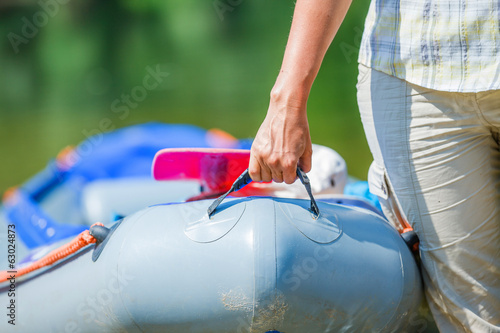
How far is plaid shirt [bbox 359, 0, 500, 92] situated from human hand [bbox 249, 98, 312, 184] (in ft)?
0.59

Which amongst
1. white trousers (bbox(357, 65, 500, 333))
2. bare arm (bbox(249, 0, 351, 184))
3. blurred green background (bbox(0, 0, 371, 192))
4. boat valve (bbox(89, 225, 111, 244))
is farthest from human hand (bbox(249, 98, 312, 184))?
blurred green background (bbox(0, 0, 371, 192))

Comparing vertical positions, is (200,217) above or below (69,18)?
below

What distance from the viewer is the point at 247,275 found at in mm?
857

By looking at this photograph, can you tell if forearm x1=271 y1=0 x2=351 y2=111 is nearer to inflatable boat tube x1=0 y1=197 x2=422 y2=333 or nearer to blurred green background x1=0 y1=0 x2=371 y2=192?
inflatable boat tube x1=0 y1=197 x2=422 y2=333

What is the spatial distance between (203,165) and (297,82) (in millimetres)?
343

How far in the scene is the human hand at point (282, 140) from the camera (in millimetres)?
859

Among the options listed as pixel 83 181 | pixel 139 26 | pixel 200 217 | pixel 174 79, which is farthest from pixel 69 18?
pixel 200 217

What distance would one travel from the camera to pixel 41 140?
184 inches

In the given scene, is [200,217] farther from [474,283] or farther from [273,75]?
[273,75]

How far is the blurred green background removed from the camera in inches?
195

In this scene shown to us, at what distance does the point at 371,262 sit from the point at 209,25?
17.0 ft

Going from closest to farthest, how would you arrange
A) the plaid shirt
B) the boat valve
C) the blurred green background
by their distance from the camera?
the plaid shirt < the boat valve < the blurred green background

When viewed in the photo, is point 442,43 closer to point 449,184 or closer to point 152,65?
point 449,184

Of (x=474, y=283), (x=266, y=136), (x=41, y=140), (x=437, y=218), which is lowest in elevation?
(x=41, y=140)
